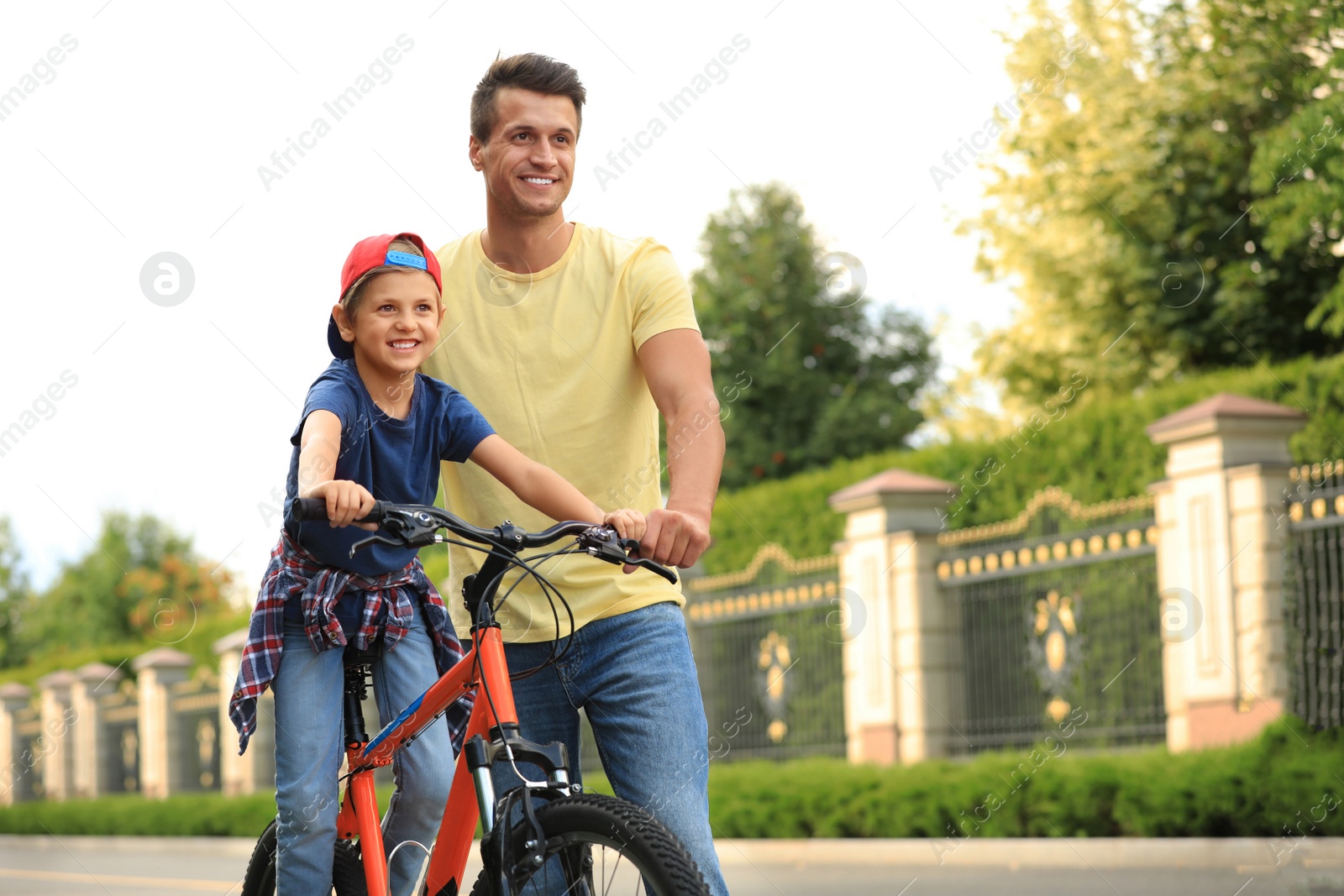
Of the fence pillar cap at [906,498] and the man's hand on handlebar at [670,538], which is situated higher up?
the fence pillar cap at [906,498]

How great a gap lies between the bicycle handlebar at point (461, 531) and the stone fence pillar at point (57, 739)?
2507cm

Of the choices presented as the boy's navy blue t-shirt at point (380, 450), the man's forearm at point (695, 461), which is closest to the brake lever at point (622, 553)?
the man's forearm at point (695, 461)

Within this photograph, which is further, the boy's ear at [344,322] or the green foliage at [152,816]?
the green foliage at [152,816]

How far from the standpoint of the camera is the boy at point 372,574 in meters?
3.02

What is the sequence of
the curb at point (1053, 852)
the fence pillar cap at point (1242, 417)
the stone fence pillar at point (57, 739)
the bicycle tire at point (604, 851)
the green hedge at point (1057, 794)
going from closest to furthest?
the bicycle tire at point (604, 851)
the curb at point (1053, 852)
the green hedge at point (1057, 794)
the fence pillar cap at point (1242, 417)
the stone fence pillar at point (57, 739)

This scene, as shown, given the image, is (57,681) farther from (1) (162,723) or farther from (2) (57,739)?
(1) (162,723)

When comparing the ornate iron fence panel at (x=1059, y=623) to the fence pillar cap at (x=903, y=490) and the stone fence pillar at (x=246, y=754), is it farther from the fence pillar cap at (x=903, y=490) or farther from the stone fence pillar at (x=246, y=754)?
the stone fence pillar at (x=246, y=754)

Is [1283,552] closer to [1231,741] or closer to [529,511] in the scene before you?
[1231,741]

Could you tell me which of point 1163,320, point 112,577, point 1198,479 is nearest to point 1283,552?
point 1198,479

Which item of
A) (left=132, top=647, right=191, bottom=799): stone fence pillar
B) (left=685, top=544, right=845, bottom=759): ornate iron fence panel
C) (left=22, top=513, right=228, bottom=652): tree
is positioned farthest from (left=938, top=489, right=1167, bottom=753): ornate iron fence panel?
(left=22, top=513, right=228, bottom=652): tree

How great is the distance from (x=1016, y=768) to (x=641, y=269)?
767 centimetres

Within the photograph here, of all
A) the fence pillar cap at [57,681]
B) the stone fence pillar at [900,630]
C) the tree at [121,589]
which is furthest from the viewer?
the tree at [121,589]

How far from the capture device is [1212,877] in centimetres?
791

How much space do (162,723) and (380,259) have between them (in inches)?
816
